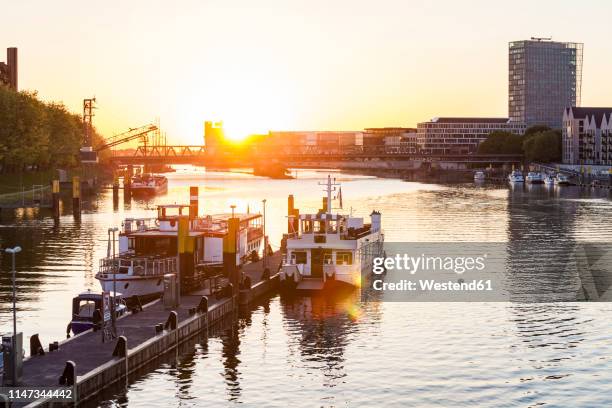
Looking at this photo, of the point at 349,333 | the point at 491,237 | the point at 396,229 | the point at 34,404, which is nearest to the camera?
the point at 34,404

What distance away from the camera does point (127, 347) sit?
45250 millimetres

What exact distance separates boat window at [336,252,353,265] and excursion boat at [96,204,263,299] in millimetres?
6954

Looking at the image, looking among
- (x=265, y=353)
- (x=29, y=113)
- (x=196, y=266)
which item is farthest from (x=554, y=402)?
(x=29, y=113)

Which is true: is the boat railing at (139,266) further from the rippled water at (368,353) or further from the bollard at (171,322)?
the bollard at (171,322)

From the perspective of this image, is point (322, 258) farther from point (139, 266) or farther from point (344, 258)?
point (139, 266)

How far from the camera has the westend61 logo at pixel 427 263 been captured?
80.2 meters

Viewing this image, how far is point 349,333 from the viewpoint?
54781mm

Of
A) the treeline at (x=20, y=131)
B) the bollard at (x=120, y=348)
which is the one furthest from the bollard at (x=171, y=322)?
the treeline at (x=20, y=131)

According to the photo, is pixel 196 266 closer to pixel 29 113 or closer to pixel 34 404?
pixel 34 404

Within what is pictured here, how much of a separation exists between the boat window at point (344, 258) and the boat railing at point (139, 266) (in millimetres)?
11409

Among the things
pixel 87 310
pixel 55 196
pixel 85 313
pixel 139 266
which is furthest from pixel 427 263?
pixel 55 196

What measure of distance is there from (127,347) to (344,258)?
83.9ft

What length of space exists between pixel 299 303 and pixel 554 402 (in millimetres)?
25097

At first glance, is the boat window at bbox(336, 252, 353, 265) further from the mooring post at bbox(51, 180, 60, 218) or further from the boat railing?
the mooring post at bbox(51, 180, 60, 218)
